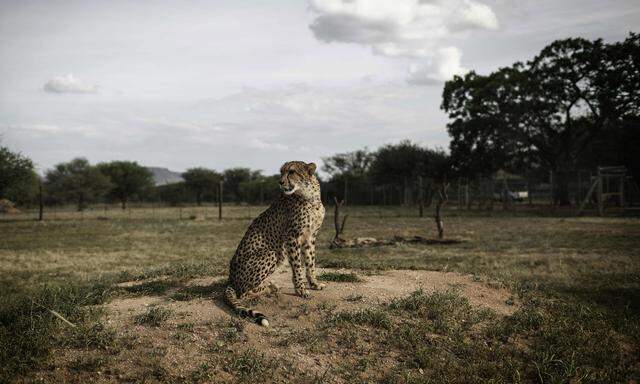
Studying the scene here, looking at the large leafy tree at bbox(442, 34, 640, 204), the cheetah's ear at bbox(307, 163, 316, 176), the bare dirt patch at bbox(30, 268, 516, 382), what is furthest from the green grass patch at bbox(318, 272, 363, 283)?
the large leafy tree at bbox(442, 34, 640, 204)

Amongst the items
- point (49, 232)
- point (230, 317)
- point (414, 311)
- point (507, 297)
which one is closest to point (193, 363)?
point (230, 317)

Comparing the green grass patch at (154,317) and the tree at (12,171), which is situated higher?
the tree at (12,171)

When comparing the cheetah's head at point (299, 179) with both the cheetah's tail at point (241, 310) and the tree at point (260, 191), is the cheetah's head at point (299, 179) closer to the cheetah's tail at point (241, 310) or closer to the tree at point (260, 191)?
the cheetah's tail at point (241, 310)

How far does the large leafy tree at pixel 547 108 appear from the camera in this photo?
29.1m

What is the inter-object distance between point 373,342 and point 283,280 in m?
2.34

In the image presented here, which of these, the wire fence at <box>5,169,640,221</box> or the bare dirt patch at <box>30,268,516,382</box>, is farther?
the wire fence at <box>5,169,640,221</box>

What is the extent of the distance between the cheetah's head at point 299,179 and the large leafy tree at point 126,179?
59889 mm

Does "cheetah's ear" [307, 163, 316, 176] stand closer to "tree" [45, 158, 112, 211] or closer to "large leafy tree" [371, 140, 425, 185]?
"large leafy tree" [371, 140, 425, 185]

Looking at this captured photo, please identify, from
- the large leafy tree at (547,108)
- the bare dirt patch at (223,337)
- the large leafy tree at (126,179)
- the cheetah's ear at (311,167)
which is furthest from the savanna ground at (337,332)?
the large leafy tree at (126,179)

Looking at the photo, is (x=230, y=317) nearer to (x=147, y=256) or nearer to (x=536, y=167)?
(x=147, y=256)

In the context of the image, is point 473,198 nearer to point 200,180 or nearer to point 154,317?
point 154,317

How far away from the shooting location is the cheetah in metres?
5.43

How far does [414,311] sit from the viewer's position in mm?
5453

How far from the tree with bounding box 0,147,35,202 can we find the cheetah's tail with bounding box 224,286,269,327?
29803 mm
